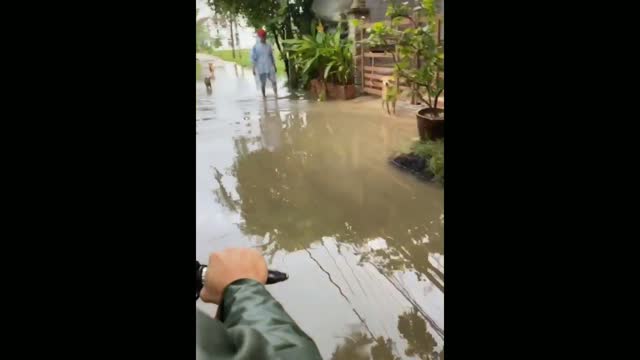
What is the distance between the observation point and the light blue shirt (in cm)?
877

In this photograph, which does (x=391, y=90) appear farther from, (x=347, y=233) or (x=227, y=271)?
(x=227, y=271)

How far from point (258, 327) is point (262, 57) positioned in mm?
8613

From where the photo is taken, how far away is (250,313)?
2.30 feet

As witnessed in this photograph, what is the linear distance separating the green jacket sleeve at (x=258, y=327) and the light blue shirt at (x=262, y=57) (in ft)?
27.9

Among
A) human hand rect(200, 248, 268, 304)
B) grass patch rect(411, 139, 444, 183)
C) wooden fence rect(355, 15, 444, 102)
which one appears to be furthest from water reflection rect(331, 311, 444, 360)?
wooden fence rect(355, 15, 444, 102)

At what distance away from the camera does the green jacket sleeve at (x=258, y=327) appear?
1.98 feet

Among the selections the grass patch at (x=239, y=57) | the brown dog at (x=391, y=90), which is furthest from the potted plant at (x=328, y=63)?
the grass patch at (x=239, y=57)

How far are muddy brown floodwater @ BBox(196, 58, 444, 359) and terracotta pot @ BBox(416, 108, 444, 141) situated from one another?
0.37 metres

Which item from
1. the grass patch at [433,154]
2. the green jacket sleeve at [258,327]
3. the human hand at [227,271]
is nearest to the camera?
the green jacket sleeve at [258,327]

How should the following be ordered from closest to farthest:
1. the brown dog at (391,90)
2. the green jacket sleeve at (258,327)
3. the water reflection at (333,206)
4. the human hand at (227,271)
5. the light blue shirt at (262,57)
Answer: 1. the green jacket sleeve at (258,327)
2. the human hand at (227,271)
3. the water reflection at (333,206)
4. the brown dog at (391,90)
5. the light blue shirt at (262,57)

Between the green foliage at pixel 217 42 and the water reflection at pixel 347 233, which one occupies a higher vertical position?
the green foliage at pixel 217 42

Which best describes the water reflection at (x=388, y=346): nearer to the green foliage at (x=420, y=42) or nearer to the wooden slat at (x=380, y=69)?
the green foliage at (x=420, y=42)
